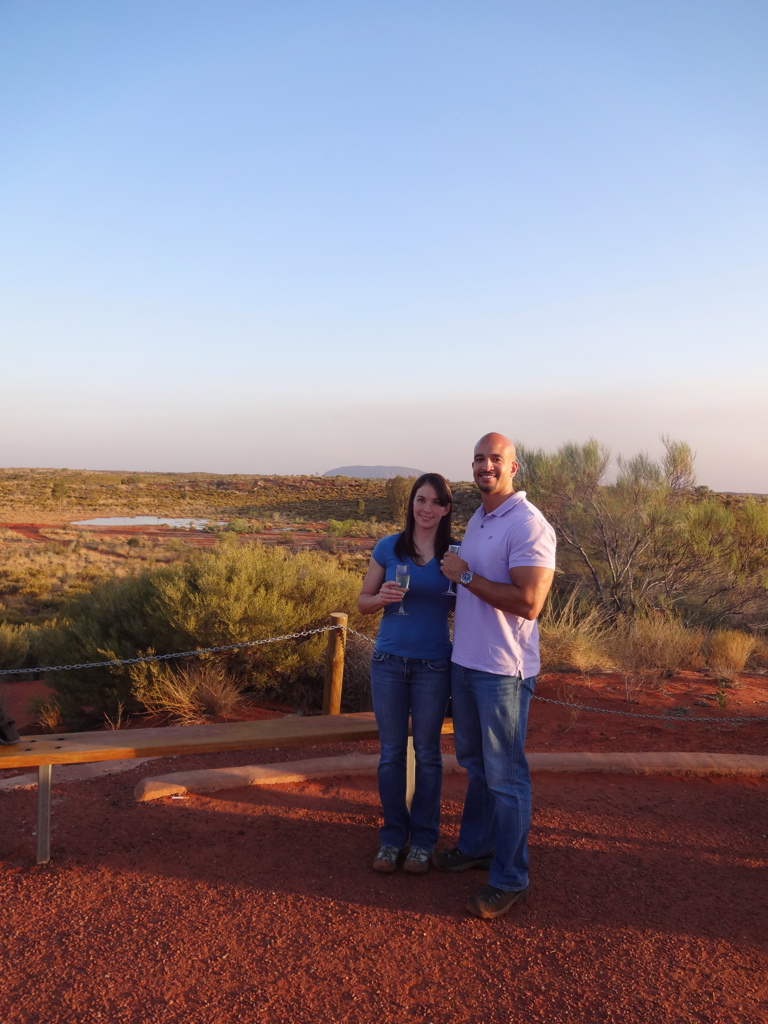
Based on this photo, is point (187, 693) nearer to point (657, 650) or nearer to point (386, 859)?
point (386, 859)

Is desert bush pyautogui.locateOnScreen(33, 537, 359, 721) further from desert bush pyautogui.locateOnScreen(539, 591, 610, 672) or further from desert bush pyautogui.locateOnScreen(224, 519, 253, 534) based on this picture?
desert bush pyautogui.locateOnScreen(224, 519, 253, 534)

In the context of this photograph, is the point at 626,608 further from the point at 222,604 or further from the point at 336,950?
the point at 336,950

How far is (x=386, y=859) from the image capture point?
3396mm

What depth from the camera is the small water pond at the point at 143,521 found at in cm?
3788

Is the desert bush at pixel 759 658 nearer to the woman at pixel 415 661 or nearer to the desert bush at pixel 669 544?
the desert bush at pixel 669 544

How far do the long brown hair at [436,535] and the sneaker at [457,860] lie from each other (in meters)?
1.38

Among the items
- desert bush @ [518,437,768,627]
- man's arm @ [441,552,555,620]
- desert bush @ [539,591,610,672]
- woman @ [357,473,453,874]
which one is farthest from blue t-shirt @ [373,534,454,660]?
desert bush @ [518,437,768,627]

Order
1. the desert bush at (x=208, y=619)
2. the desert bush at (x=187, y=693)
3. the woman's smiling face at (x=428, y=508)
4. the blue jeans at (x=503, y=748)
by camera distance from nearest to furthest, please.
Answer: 1. the blue jeans at (x=503, y=748)
2. the woman's smiling face at (x=428, y=508)
3. the desert bush at (x=187, y=693)
4. the desert bush at (x=208, y=619)

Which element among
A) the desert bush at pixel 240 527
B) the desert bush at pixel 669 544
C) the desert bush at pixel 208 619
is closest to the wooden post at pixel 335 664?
the desert bush at pixel 208 619

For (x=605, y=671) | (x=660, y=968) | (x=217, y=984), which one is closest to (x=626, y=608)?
(x=605, y=671)

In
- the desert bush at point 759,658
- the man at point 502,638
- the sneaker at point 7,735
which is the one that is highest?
the man at point 502,638

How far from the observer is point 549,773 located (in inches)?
187

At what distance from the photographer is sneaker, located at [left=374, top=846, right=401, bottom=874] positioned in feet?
11.1

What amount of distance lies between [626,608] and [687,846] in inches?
293
